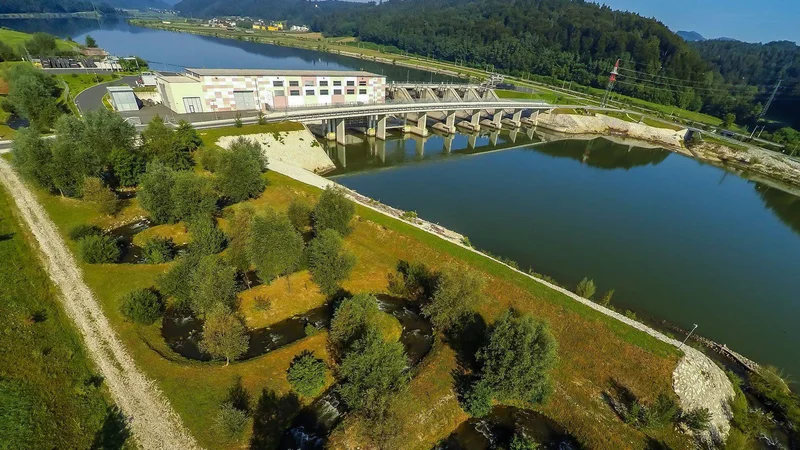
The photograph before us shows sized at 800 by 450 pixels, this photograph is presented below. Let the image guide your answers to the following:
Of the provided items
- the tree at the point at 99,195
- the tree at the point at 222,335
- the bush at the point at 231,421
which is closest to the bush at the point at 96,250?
the tree at the point at 99,195

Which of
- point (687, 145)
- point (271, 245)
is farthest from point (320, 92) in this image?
point (687, 145)

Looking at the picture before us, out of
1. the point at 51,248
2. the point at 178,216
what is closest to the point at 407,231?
the point at 178,216

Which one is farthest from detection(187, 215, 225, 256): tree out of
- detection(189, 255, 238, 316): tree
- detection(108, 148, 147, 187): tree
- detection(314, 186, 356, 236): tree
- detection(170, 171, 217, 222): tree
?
detection(108, 148, 147, 187): tree

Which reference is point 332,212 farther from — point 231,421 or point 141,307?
point 231,421

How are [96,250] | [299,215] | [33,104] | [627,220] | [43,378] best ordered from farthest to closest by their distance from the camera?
[627,220] < [33,104] < [299,215] < [96,250] < [43,378]

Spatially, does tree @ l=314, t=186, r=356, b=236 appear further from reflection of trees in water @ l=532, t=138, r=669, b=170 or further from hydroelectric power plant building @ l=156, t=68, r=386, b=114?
reflection of trees in water @ l=532, t=138, r=669, b=170

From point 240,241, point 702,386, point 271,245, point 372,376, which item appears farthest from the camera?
point 240,241

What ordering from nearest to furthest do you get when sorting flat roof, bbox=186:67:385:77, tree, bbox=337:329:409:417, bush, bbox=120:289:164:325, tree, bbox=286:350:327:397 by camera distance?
tree, bbox=337:329:409:417, tree, bbox=286:350:327:397, bush, bbox=120:289:164:325, flat roof, bbox=186:67:385:77
